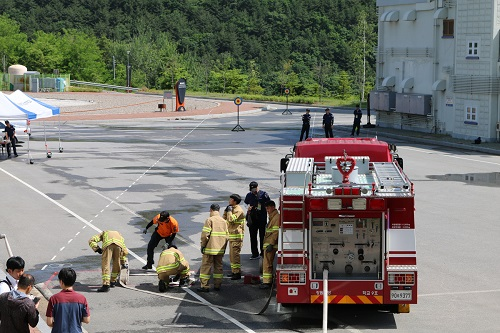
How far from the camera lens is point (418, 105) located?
159 feet

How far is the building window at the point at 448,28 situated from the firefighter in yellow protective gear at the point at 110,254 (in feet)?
109

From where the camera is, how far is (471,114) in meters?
43.6

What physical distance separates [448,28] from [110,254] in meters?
33.7

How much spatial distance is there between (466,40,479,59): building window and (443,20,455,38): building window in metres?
2.58

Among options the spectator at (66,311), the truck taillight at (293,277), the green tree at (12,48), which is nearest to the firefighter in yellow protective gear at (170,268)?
the truck taillight at (293,277)

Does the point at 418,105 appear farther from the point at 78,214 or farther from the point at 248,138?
the point at 78,214

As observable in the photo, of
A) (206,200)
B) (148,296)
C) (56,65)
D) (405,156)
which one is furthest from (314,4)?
(148,296)

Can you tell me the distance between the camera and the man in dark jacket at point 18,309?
386 inches

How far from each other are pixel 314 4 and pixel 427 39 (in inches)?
3863

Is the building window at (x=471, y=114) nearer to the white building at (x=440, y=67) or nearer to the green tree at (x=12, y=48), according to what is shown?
the white building at (x=440, y=67)

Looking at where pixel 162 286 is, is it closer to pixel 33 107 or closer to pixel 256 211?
pixel 256 211

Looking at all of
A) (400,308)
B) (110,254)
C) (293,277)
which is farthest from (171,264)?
(400,308)

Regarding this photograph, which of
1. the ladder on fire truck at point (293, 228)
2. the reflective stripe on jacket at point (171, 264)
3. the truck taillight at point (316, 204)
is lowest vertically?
the reflective stripe on jacket at point (171, 264)

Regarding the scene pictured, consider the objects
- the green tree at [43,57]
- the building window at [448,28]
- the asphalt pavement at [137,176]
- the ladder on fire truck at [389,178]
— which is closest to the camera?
the ladder on fire truck at [389,178]
